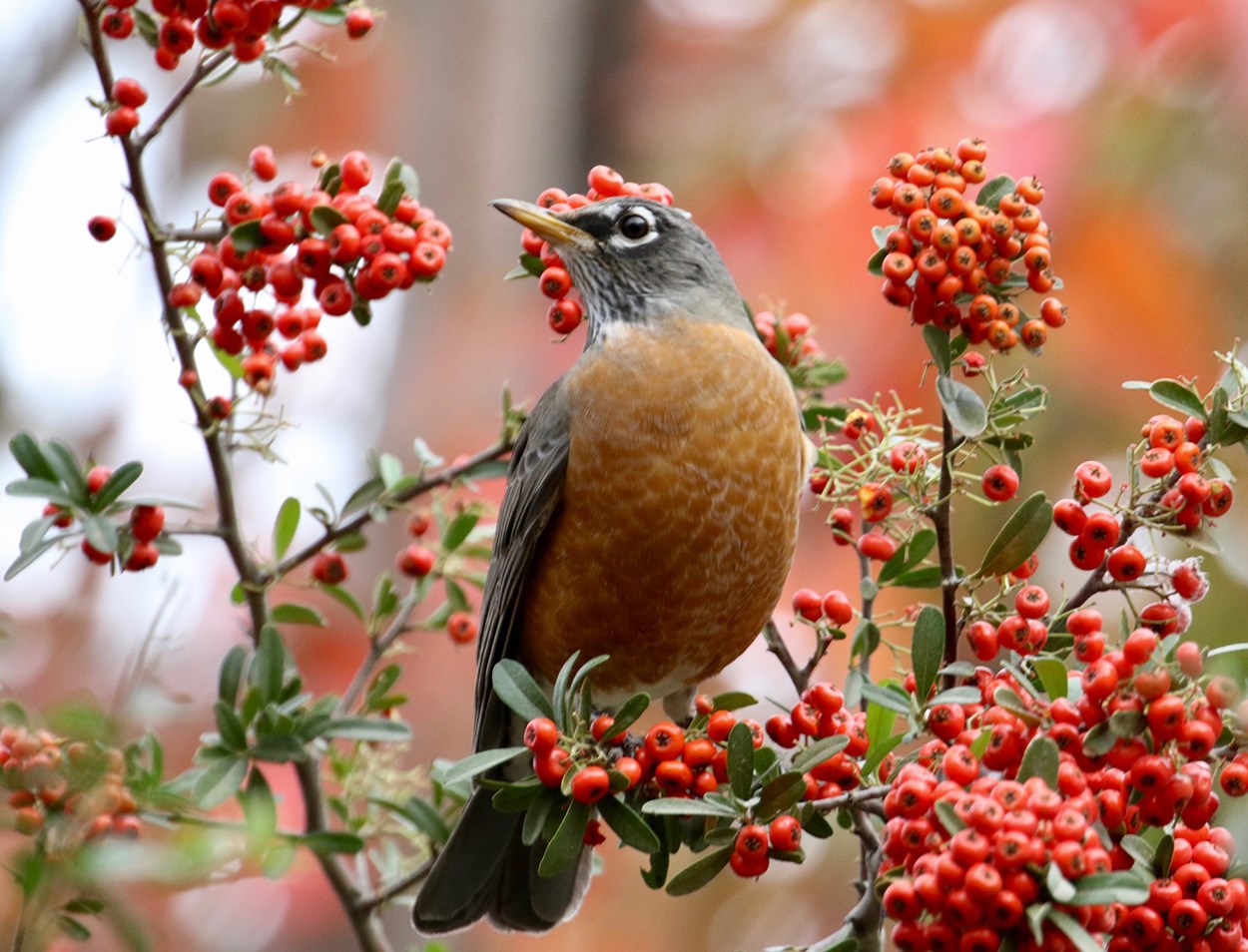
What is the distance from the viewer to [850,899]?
5355 mm

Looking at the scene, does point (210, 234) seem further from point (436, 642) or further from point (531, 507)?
point (436, 642)

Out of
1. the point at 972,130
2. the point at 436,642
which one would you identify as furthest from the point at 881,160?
the point at 436,642

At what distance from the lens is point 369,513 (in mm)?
2953

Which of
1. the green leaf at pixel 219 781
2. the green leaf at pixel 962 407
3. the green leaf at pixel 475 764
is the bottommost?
the green leaf at pixel 219 781

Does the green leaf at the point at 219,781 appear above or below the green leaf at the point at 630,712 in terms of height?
below

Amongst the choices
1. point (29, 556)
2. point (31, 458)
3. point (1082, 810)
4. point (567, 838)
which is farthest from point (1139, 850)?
point (31, 458)

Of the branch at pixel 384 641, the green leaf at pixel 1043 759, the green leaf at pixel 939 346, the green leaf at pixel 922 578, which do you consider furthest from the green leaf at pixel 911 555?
the branch at pixel 384 641

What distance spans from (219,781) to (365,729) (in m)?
0.31

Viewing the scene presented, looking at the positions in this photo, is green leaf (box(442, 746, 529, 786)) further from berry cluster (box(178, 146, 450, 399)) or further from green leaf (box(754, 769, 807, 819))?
berry cluster (box(178, 146, 450, 399))

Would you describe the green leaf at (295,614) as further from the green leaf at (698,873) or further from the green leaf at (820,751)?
the green leaf at (820,751)

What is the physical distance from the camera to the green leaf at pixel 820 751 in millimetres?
2102

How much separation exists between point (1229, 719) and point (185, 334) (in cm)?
193

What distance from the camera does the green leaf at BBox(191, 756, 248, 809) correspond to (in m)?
2.58

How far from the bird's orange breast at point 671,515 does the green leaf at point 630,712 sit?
3.23ft
